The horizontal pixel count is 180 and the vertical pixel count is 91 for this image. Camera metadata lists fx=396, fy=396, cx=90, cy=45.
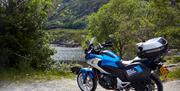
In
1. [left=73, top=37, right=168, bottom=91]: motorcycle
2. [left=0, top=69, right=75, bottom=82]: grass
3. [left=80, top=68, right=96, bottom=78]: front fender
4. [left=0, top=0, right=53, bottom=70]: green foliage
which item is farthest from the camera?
[left=0, top=0, right=53, bottom=70]: green foliage

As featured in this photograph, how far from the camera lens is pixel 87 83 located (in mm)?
10664

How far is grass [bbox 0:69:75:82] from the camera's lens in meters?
13.0

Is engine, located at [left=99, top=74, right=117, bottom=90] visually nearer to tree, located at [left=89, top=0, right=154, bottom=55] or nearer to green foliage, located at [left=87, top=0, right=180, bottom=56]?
green foliage, located at [left=87, top=0, right=180, bottom=56]

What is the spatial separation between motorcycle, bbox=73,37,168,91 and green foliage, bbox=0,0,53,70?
14.0ft

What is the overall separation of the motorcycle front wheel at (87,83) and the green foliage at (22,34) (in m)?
3.61

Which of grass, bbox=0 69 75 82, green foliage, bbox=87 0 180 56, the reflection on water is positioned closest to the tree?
green foliage, bbox=87 0 180 56

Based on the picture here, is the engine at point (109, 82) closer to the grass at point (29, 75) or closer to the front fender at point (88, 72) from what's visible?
the front fender at point (88, 72)

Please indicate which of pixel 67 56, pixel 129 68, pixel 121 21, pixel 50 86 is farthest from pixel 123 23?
pixel 129 68

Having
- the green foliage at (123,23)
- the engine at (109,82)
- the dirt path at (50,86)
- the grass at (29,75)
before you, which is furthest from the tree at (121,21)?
the engine at (109,82)

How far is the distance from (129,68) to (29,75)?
5.27m

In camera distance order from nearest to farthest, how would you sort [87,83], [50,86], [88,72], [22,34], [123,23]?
[88,72]
[87,83]
[50,86]
[22,34]
[123,23]

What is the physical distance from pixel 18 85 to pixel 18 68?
1.88 meters

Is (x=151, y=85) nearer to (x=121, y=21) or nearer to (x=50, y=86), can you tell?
(x=50, y=86)

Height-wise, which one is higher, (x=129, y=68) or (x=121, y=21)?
(x=129, y=68)
